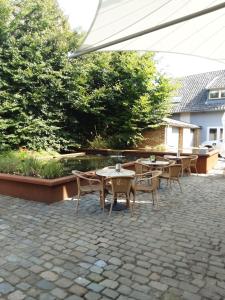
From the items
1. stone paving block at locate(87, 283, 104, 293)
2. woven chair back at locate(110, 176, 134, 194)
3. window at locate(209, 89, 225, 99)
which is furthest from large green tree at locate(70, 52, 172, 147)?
window at locate(209, 89, 225, 99)

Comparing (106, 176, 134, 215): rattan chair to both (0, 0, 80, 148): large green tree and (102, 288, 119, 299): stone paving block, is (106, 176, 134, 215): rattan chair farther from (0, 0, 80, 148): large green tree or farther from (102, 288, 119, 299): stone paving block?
(0, 0, 80, 148): large green tree

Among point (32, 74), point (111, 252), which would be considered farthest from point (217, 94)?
point (111, 252)

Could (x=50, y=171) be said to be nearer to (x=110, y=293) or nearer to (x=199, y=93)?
(x=110, y=293)

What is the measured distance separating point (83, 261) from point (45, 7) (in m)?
14.1

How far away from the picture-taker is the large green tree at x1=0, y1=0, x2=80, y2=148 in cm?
1320

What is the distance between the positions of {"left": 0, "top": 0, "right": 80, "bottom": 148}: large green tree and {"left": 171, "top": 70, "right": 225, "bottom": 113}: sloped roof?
569 inches

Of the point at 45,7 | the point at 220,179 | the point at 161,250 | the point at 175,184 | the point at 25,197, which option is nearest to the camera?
the point at 161,250

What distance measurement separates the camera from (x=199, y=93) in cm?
2752

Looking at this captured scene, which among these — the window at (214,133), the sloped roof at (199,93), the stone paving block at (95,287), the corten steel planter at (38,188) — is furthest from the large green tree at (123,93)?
the stone paving block at (95,287)

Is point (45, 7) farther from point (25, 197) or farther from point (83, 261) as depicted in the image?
point (83, 261)

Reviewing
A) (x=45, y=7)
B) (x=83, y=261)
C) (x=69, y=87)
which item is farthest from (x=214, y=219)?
(x=45, y=7)

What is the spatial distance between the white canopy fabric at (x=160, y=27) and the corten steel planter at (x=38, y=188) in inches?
145

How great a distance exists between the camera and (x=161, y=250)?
13.9ft

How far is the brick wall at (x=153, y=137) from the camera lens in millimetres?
15945
